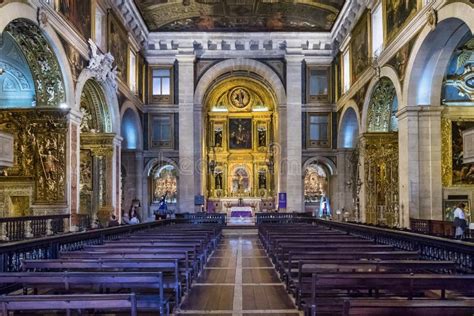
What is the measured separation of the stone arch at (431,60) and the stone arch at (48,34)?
11.0 metres

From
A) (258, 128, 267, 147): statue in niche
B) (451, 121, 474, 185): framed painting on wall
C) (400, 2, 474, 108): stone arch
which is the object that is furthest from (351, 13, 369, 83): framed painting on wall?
(258, 128, 267, 147): statue in niche

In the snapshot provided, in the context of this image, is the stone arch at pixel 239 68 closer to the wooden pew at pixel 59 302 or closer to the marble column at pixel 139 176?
the marble column at pixel 139 176

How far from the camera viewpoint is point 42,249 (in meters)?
9.59

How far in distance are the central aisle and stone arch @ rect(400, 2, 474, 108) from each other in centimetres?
795

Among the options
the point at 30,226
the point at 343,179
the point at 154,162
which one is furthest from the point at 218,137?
the point at 30,226

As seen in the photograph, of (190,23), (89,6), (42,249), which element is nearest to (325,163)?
(190,23)

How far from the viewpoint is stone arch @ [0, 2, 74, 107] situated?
1324cm

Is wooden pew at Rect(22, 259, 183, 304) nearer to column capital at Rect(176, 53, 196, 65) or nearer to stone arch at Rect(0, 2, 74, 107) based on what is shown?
stone arch at Rect(0, 2, 74, 107)

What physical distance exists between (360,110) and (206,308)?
62.3 ft

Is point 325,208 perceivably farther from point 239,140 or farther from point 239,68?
point 239,68

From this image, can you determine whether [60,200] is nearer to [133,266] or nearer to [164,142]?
[133,266]

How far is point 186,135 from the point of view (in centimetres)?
3161

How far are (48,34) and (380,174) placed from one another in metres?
14.7

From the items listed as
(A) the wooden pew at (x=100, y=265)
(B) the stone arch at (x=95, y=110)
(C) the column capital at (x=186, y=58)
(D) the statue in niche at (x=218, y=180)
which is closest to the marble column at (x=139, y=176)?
(C) the column capital at (x=186, y=58)
